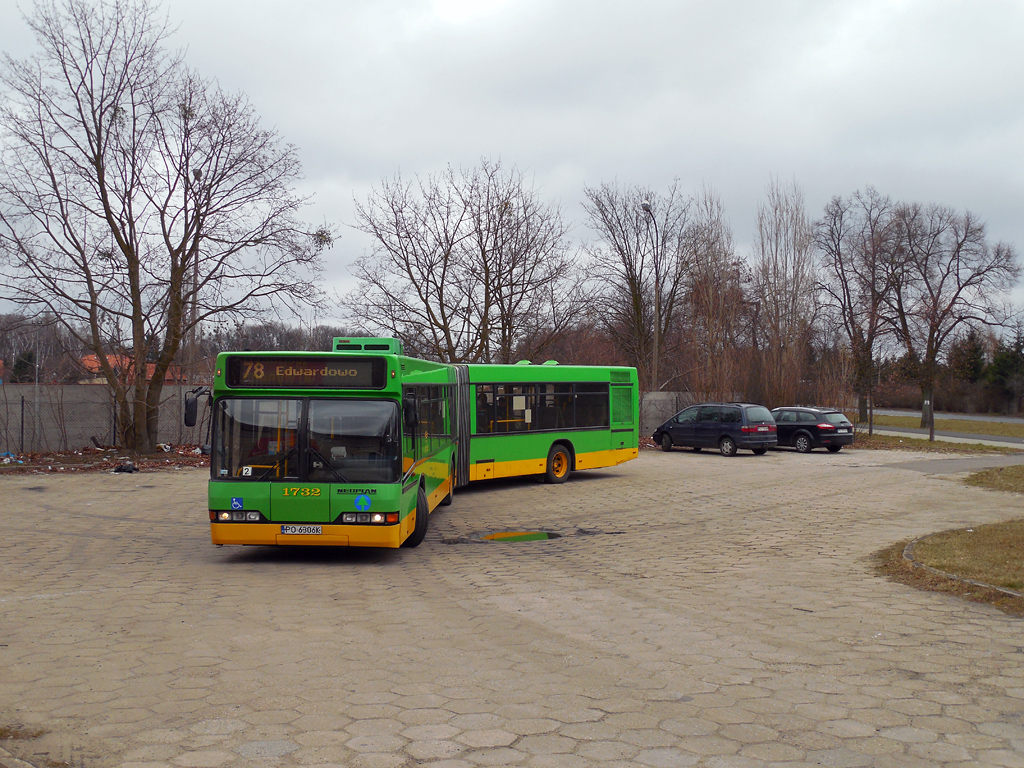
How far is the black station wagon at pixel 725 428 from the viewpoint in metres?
28.3

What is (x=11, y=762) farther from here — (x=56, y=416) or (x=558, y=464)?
(x=56, y=416)

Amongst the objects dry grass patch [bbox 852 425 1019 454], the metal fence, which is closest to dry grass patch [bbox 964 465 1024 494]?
dry grass patch [bbox 852 425 1019 454]

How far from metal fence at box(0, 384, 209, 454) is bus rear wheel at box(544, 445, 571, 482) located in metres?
13.5

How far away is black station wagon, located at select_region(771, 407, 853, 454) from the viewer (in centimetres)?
2961

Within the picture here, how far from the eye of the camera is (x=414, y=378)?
1182cm

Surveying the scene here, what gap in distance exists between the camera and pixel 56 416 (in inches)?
988

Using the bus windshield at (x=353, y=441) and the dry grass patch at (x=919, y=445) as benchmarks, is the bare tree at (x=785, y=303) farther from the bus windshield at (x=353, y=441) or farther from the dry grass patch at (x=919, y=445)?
the bus windshield at (x=353, y=441)

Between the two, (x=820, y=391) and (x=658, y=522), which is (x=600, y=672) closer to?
(x=658, y=522)

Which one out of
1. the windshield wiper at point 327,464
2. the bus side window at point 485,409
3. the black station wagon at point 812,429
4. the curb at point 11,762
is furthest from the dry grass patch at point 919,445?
the curb at point 11,762

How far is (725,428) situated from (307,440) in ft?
69.7

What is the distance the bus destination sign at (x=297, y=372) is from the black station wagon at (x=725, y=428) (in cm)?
2039

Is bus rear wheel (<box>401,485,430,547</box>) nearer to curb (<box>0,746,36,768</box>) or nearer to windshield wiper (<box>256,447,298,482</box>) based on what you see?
windshield wiper (<box>256,447,298,482</box>)

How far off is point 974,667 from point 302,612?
5366 millimetres

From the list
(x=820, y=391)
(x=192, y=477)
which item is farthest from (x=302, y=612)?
(x=820, y=391)
